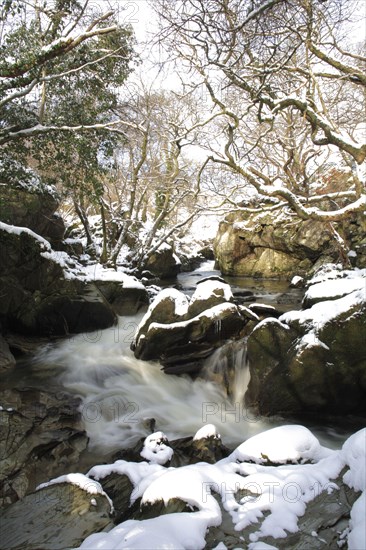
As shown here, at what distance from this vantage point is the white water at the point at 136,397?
504 centimetres

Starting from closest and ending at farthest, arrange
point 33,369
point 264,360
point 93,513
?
point 93,513
point 264,360
point 33,369

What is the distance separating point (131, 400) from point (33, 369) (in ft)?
7.10

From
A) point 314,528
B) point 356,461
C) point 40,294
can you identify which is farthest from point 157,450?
point 40,294

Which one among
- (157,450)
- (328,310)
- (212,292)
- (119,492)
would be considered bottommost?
(119,492)

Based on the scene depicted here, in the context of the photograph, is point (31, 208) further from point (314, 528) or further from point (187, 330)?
point (314, 528)

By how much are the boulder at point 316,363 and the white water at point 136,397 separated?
0.64m

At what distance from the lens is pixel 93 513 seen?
2812 millimetres

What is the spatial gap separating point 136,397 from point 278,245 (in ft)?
43.6

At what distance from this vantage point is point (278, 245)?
17109 millimetres

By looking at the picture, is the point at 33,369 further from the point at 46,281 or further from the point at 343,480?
the point at 343,480

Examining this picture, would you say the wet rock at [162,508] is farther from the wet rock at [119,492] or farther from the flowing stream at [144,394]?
the flowing stream at [144,394]

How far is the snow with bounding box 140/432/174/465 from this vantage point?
148 inches

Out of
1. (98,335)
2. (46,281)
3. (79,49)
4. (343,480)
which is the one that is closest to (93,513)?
(343,480)

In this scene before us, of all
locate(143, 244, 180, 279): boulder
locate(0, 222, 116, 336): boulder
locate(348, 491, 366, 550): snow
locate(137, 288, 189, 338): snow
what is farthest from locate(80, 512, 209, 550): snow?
locate(143, 244, 180, 279): boulder
